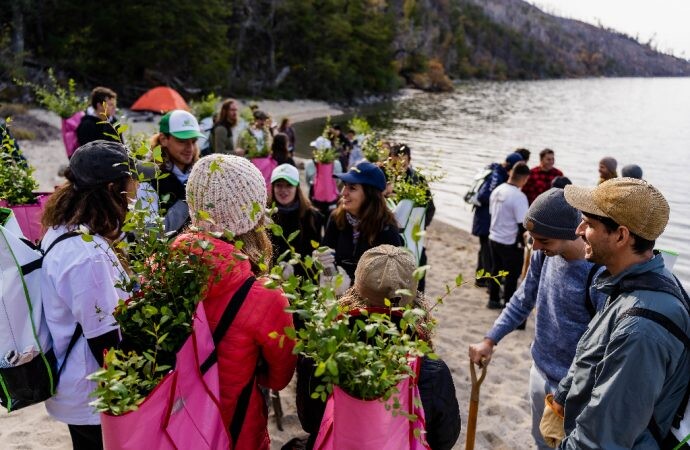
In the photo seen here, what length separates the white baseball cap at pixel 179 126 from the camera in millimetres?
Answer: 3980

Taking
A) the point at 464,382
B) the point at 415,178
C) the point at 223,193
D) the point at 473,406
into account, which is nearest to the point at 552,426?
the point at 473,406

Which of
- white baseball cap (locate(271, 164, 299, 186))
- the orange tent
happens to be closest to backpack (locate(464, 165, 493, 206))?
white baseball cap (locate(271, 164, 299, 186))

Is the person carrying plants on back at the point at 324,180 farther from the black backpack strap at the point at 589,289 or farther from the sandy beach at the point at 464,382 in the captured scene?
the black backpack strap at the point at 589,289

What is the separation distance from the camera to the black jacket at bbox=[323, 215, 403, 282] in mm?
3971

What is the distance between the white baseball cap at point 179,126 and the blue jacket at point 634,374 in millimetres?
3186

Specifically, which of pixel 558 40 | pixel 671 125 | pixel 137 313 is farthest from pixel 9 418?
pixel 558 40

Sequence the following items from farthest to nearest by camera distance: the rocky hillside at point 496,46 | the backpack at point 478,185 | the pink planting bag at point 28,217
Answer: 1. the rocky hillside at point 496,46
2. the backpack at point 478,185
3. the pink planting bag at point 28,217

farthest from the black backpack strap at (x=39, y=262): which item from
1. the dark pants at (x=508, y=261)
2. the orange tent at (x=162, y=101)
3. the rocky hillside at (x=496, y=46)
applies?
the rocky hillside at (x=496, y=46)

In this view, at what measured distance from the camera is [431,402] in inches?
80.2

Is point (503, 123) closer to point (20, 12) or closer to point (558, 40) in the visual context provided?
point (20, 12)

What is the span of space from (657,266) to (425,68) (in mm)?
76452

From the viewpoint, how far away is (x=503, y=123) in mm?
38562

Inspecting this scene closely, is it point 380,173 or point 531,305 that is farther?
point 380,173

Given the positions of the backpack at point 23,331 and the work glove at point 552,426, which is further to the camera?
the work glove at point 552,426
